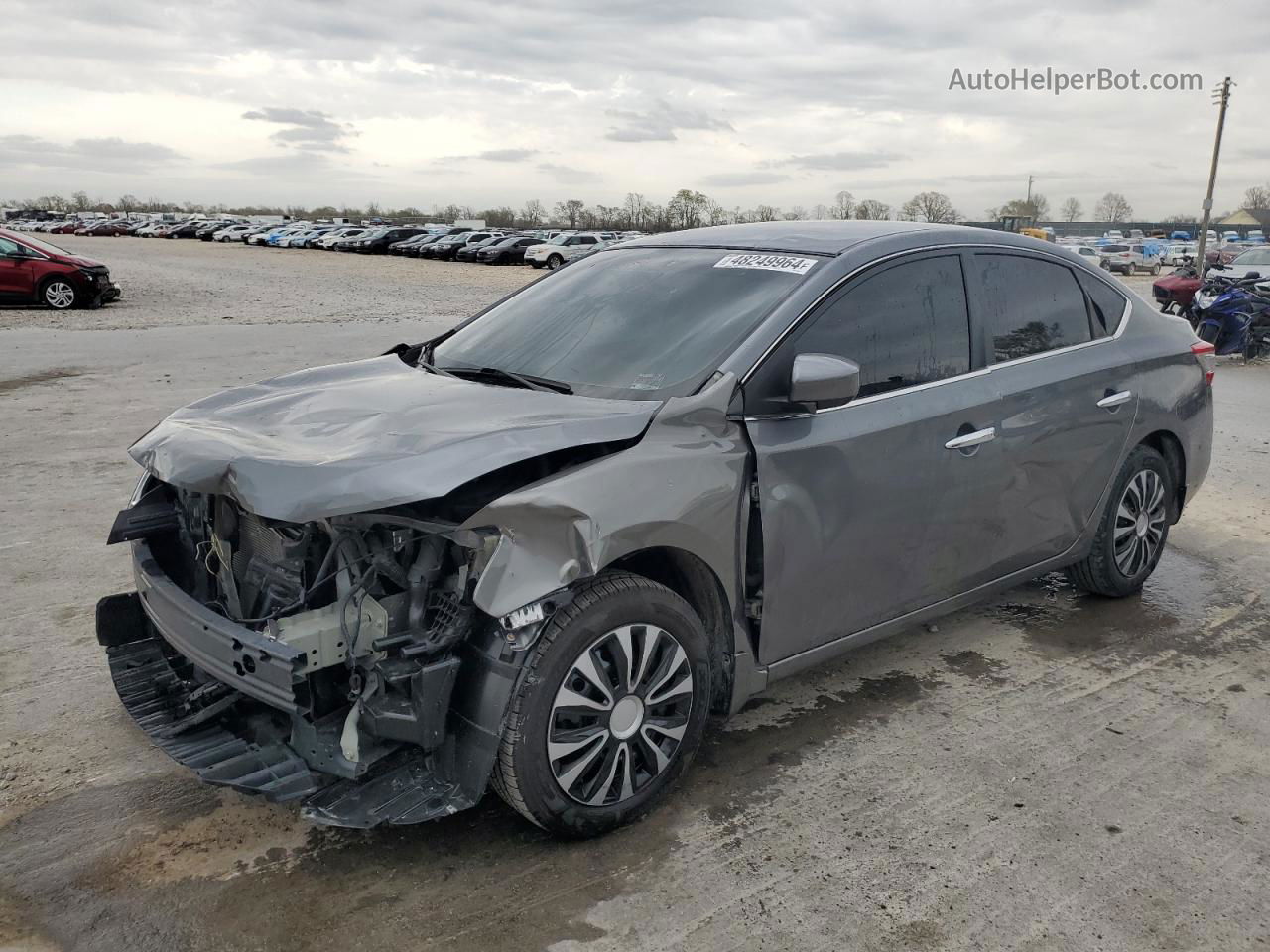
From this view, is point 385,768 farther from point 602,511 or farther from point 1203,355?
point 1203,355

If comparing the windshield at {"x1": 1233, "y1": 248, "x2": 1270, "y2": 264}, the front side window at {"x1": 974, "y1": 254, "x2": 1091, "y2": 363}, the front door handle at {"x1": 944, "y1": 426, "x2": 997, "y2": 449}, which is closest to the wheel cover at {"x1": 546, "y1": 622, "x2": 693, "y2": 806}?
the front door handle at {"x1": 944, "y1": 426, "x2": 997, "y2": 449}

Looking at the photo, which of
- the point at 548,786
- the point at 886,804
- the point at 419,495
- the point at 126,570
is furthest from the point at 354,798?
the point at 126,570

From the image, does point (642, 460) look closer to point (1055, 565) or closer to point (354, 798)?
point (354, 798)

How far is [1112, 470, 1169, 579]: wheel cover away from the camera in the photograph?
192 inches

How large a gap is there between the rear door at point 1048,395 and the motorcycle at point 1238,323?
36.8 ft

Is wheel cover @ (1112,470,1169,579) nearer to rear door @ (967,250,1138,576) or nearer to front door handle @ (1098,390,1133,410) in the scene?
rear door @ (967,250,1138,576)

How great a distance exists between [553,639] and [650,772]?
0.64 metres

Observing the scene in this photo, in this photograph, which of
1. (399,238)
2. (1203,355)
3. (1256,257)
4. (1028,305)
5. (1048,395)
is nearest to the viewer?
(1048,395)

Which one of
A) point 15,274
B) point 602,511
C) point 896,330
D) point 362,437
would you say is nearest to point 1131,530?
point 896,330

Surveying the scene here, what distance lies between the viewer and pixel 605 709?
118 inches

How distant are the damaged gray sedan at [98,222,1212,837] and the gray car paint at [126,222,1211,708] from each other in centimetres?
1

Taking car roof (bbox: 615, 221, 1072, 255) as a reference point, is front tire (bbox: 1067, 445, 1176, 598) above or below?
below

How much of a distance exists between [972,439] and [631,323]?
53.2 inches

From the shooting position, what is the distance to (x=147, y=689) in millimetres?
3428
